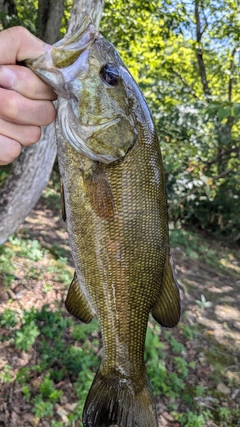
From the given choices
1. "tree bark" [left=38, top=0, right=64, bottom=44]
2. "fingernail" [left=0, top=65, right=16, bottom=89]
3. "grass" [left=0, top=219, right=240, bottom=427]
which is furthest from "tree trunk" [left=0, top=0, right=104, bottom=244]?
"fingernail" [left=0, top=65, right=16, bottom=89]

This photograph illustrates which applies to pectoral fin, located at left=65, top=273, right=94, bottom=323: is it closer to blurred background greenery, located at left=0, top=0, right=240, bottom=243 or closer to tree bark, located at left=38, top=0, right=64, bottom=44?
blurred background greenery, located at left=0, top=0, right=240, bottom=243

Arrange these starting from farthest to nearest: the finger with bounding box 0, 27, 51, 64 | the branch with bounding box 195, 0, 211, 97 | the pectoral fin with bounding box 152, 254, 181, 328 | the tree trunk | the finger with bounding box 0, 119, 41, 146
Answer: the branch with bounding box 195, 0, 211, 97 → the tree trunk → the pectoral fin with bounding box 152, 254, 181, 328 → the finger with bounding box 0, 119, 41, 146 → the finger with bounding box 0, 27, 51, 64

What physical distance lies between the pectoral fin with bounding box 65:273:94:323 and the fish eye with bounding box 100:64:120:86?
920 mm

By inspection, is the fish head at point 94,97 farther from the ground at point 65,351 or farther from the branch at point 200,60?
the branch at point 200,60

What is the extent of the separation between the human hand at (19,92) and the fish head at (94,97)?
6 centimetres

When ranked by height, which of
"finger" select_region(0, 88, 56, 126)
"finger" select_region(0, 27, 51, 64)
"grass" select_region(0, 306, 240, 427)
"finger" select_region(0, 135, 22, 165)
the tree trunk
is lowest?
"grass" select_region(0, 306, 240, 427)

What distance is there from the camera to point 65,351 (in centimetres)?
388

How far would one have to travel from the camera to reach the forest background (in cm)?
369

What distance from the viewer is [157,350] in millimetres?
4594

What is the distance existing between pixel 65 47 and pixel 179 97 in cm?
701

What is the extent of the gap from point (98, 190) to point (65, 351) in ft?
9.11

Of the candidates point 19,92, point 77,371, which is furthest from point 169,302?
point 77,371

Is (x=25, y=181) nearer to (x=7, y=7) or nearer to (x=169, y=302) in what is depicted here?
(x=169, y=302)

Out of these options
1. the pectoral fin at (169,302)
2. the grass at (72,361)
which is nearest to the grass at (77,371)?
the grass at (72,361)
